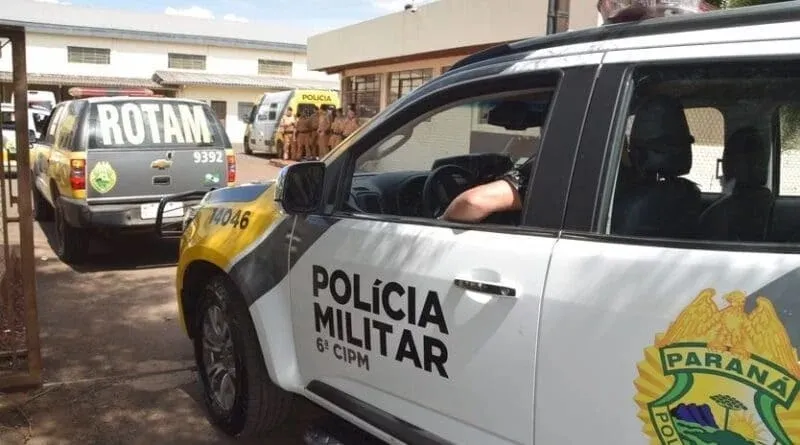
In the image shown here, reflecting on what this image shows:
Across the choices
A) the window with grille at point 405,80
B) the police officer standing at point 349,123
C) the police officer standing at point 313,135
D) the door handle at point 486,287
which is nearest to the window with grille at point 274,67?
the police officer standing at point 313,135

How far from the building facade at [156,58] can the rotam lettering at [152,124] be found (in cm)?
2592

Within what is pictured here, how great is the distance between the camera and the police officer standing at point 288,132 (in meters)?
22.2

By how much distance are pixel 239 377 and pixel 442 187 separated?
134 cm

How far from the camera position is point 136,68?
115 ft

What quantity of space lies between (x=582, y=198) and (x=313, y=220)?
1.21 meters

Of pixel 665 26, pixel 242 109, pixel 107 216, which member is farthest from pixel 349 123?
pixel 242 109

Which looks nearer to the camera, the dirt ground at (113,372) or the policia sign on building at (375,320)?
the policia sign on building at (375,320)

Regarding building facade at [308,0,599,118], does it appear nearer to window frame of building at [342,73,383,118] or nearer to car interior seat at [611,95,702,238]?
window frame of building at [342,73,383,118]

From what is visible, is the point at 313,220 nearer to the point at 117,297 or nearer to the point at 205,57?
the point at 117,297

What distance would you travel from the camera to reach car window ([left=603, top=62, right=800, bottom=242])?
1.81m

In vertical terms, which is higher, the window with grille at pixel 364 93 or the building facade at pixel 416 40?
the building facade at pixel 416 40

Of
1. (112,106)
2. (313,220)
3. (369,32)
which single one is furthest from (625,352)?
(369,32)

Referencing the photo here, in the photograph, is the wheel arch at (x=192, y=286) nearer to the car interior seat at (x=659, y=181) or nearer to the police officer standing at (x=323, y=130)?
the car interior seat at (x=659, y=181)

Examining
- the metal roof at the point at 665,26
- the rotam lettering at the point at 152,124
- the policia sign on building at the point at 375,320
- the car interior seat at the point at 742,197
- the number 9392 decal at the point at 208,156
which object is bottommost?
the policia sign on building at the point at 375,320
